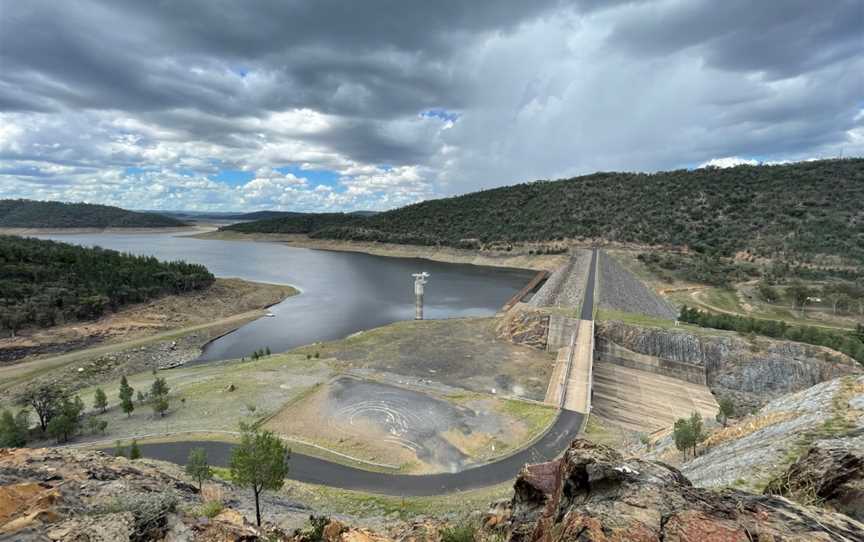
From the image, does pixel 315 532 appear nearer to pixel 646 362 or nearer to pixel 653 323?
pixel 646 362

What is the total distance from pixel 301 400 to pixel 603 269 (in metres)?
65.5

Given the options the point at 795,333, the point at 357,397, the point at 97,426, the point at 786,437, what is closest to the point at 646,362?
the point at 795,333

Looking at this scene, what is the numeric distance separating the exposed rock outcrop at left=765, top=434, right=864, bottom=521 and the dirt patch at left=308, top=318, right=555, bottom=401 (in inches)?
929

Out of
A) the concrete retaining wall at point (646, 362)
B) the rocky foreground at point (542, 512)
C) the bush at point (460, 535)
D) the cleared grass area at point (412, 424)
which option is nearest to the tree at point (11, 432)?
the cleared grass area at point (412, 424)

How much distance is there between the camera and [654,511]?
16.3 ft

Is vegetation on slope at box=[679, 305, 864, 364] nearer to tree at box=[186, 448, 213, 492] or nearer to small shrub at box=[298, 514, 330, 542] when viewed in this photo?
small shrub at box=[298, 514, 330, 542]

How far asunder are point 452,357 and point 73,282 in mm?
59450

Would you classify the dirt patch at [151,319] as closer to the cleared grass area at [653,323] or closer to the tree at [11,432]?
the tree at [11,432]

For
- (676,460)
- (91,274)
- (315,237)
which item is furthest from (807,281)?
(315,237)

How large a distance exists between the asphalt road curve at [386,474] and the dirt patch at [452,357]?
797 centimetres

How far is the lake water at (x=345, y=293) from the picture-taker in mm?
52562

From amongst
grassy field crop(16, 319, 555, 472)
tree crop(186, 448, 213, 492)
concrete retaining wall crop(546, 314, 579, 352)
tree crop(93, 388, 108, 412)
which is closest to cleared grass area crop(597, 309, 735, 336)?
concrete retaining wall crop(546, 314, 579, 352)

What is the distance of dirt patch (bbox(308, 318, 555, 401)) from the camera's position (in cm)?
3291

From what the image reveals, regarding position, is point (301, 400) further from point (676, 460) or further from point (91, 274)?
point (91, 274)
